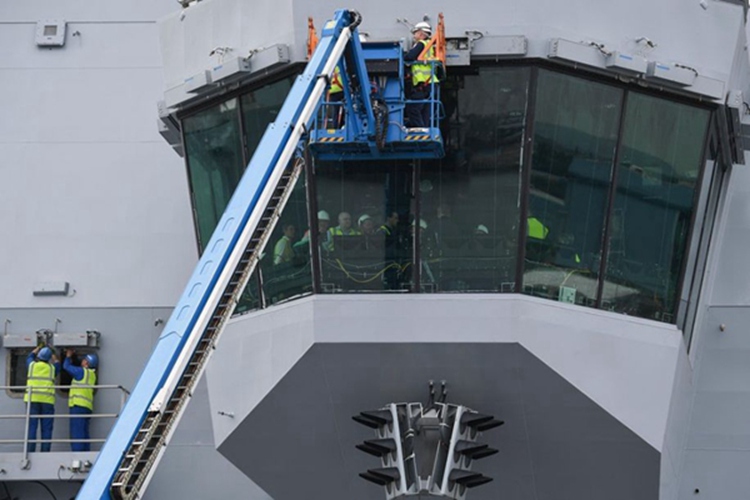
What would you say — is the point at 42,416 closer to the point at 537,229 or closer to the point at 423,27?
the point at 537,229

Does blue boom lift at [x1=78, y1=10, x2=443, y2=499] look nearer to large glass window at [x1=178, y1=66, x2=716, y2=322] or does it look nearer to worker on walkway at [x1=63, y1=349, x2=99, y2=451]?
large glass window at [x1=178, y1=66, x2=716, y2=322]

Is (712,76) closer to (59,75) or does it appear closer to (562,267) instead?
(562,267)

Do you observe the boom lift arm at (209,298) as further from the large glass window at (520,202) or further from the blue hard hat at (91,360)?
the blue hard hat at (91,360)

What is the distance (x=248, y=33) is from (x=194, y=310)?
271 inches

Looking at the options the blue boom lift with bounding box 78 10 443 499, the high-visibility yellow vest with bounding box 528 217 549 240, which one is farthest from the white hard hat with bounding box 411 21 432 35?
the high-visibility yellow vest with bounding box 528 217 549 240

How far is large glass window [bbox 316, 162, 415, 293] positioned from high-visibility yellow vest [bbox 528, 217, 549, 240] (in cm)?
149

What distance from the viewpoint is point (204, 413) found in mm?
25281

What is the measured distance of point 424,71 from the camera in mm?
19875

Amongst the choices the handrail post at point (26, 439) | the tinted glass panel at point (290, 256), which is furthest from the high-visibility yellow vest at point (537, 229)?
the handrail post at point (26, 439)

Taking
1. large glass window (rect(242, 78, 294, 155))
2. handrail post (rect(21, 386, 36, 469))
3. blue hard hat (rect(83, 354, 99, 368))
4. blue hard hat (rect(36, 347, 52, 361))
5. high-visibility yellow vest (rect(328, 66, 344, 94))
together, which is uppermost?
high-visibility yellow vest (rect(328, 66, 344, 94))

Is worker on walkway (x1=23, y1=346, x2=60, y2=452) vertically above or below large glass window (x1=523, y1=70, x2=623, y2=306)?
below

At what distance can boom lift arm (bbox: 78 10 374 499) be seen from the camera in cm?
1391

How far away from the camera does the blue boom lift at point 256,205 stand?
14.0m

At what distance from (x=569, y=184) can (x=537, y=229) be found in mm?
723
